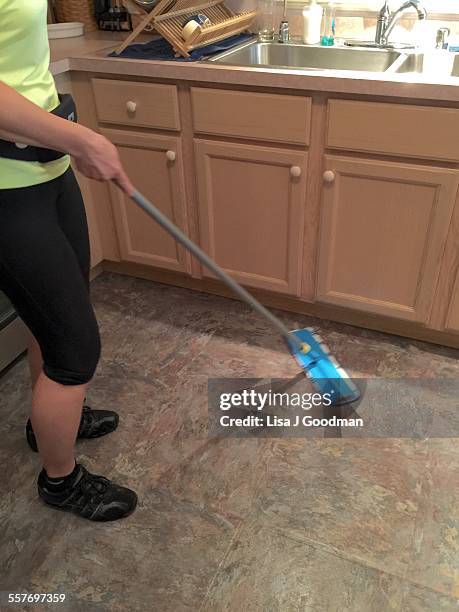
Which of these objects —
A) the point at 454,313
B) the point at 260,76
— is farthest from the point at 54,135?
the point at 454,313

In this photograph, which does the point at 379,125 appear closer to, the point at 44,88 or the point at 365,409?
the point at 365,409

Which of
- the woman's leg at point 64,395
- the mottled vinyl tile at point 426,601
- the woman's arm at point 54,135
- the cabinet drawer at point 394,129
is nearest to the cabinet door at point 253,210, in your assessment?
the cabinet drawer at point 394,129

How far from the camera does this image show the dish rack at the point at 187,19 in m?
1.71

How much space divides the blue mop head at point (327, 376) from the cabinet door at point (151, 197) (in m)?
0.64

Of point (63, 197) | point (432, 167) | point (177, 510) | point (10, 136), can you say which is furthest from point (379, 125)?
point (177, 510)

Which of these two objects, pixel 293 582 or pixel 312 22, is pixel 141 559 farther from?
pixel 312 22

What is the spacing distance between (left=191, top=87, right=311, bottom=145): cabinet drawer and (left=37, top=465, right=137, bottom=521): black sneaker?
3.60ft

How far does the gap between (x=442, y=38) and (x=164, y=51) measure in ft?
2.99

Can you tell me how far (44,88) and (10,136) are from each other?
5.9 inches

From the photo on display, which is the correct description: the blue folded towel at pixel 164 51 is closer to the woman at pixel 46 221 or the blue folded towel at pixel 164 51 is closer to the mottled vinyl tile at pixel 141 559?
the woman at pixel 46 221

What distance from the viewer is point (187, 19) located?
1.81 m

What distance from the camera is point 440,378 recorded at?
1732 mm

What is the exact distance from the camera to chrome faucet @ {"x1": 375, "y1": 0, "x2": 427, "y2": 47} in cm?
174

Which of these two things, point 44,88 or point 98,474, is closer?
point 44,88
